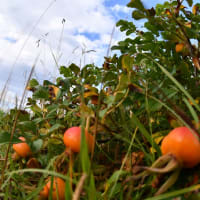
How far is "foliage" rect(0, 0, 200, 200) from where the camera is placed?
2.32 ft

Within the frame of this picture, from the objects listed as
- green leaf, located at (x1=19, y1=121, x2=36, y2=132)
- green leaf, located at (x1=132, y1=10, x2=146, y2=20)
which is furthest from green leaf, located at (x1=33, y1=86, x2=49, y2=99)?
green leaf, located at (x1=132, y1=10, x2=146, y2=20)

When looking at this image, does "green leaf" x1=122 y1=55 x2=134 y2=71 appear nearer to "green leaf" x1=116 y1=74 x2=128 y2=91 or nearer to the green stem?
"green leaf" x1=116 y1=74 x2=128 y2=91

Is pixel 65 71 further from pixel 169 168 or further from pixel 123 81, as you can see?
pixel 169 168

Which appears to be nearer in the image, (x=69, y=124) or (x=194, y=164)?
(x=194, y=164)

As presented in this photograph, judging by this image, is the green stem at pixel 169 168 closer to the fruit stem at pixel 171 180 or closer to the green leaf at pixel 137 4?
the fruit stem at pixel 171 180

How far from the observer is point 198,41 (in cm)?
99

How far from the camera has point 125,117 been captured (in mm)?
1047

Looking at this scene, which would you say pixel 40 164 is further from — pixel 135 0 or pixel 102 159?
pixel 135 0

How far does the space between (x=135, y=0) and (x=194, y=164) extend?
2.20ft

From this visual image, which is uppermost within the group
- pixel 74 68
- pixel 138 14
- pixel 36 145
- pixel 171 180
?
pixel 138 14

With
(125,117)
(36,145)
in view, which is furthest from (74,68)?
(36,145)

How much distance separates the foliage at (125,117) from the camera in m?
0.71

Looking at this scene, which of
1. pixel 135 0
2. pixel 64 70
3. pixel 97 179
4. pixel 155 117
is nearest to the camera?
pixel 97 179

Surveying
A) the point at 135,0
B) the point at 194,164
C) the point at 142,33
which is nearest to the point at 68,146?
the point at 194,164
